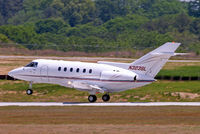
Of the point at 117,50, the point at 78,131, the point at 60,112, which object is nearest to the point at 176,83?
the point at 60,112

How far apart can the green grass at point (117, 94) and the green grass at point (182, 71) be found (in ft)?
16.3

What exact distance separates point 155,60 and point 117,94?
360 inches

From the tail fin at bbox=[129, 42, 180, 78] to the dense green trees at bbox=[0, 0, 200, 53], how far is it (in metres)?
44.7

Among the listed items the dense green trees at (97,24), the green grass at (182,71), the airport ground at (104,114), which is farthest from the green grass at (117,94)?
the dense green trees at (97,24)

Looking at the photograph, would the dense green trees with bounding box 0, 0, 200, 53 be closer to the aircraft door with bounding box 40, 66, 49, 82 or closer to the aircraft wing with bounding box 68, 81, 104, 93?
the aircraft door with bounding box 40, 66, 49, 82

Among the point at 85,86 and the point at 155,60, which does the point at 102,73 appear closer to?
the point at 85,86

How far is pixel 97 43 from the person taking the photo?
313ft

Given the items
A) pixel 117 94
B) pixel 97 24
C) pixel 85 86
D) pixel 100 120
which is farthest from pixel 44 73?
pixel 97 24

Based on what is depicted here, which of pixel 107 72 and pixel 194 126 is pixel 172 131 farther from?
pixel 107 72

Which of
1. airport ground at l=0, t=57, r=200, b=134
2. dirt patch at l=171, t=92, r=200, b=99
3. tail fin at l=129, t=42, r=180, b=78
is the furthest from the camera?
dirt patch at l=171, t=92, r=200, b=99

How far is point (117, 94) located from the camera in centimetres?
4744

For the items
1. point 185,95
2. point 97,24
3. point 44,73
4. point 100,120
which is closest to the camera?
point 100,120

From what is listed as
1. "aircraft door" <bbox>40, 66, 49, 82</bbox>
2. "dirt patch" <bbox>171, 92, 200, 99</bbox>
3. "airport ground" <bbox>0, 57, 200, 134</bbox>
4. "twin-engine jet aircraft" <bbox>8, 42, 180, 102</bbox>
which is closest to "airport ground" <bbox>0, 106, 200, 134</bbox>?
"airport ground" <bbox>0, 57, 200, 134</bbox>

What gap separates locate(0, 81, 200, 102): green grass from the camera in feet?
150
